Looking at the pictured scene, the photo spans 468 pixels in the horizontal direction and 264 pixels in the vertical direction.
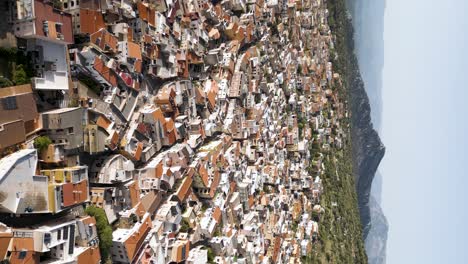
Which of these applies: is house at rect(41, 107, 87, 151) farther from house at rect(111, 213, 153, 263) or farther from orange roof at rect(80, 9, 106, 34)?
house at rect(111, 213, 153, 263)

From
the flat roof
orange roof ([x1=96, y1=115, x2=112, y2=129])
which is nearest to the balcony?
orange roof ([x1=96, y1=115, x2=112, y2=129])

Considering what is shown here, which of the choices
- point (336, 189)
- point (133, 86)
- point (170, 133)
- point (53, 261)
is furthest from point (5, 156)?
point (336, 189)

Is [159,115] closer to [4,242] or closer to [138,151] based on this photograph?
[138,151]

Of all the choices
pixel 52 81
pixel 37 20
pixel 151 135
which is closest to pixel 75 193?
pixel 52 81

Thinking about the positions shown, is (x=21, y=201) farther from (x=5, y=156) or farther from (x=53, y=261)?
(x=53, y=261)

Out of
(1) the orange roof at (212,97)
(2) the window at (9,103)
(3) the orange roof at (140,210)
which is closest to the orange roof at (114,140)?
(3) the orange roof at (140,210)

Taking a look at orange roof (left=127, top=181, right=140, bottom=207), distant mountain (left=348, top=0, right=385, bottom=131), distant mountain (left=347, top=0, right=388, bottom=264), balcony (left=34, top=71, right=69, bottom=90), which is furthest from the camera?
distant mountain (left=347, top=0, right=388, bottom=264)
